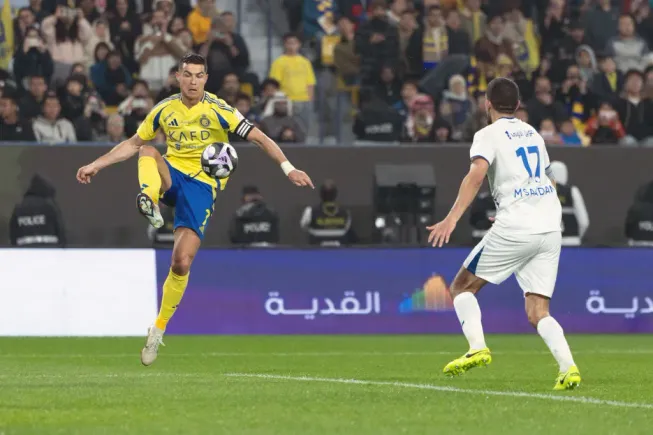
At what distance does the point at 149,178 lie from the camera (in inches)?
452

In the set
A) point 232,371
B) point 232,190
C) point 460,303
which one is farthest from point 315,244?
point 460,303

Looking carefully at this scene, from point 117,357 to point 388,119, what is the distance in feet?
29.2

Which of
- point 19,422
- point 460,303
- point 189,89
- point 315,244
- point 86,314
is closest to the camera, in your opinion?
point 19,422

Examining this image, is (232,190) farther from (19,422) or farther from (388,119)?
(19,422)

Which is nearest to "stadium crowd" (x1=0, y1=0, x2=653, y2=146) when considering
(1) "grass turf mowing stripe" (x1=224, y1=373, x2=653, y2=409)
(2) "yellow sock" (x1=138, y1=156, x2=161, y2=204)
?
(2) "yellow sock" (x1=138, y1=156, x2=161, y2=204)

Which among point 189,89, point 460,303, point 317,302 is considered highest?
point 189,89

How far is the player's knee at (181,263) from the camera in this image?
1184 cm

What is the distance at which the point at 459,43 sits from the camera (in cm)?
2314

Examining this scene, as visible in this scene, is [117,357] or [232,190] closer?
[117,357]

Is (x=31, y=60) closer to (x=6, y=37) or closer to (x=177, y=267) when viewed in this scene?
(x=6, y=37)

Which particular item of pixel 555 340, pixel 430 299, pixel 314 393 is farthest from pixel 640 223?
pixel 314 393

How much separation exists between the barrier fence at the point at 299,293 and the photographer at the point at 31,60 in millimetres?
4403

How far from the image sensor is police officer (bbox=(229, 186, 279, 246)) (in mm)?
20609

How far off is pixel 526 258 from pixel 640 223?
38.1 feet
